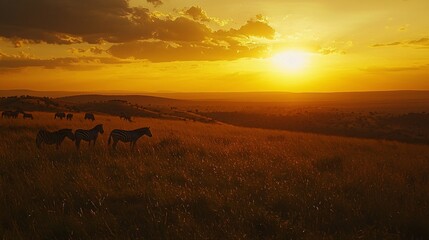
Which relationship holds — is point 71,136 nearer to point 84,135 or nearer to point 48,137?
point 84,135

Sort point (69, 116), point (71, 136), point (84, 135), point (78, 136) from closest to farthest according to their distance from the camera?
1. point (78, 136)
2. point (84, 135)
3. point (71, 136)
4. point (69, 116)

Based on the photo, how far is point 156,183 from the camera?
27.0 ft

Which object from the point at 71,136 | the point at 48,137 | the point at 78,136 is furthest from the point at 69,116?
the point at 48,137

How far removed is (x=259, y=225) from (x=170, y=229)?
5.06 feet

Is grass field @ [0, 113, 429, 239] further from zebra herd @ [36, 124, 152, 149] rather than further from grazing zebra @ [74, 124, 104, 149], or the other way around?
grazing zebra @ [74, 124, 104, 149]

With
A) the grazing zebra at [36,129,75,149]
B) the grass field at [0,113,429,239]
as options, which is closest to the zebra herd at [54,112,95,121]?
the grazing zebra at [36,129,75,149]

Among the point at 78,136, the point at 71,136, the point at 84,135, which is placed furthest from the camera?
the point at 71,136

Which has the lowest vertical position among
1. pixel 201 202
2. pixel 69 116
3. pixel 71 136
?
pixel 69 116

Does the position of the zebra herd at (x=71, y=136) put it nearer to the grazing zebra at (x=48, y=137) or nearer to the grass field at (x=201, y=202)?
the grazing zebra at (x=48, y=137)

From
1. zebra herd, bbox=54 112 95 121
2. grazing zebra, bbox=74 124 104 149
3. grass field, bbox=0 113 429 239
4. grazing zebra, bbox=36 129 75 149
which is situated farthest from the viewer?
zebra herd, bbox=54 112 95 121

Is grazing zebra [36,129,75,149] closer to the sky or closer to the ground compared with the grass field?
closer to the sky

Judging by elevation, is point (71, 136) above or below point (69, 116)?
above

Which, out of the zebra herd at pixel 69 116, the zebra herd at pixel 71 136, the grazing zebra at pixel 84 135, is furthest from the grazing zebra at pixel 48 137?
the zebra herd at pixel 69 116

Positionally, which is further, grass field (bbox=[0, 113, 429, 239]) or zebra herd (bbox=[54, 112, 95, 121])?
zebra herd (bbox=[54, 112, 95, 121])
